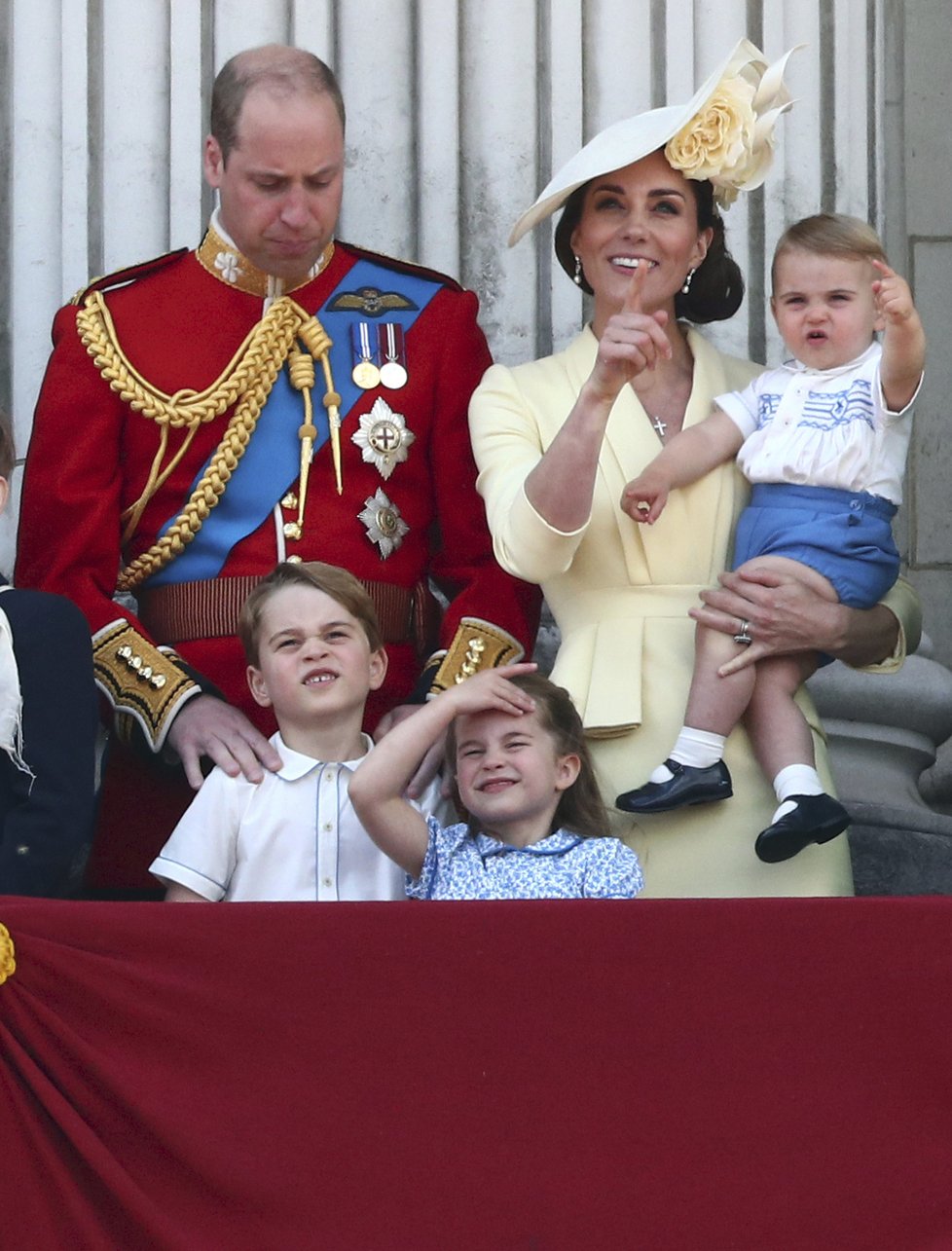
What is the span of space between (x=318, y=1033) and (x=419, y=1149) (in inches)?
6.4

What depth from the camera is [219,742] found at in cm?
372

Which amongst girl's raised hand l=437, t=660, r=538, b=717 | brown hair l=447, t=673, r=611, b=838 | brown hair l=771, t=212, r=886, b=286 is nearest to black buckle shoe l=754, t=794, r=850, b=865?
brown hair l=447, t=673, r=611, b=838

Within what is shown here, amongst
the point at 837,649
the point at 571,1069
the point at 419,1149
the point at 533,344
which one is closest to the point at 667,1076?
the point at 571,1069

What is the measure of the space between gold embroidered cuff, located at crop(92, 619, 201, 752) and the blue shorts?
829 millimetres

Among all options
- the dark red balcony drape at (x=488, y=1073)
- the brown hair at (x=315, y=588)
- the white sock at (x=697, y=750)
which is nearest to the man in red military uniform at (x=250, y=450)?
the brown hair at (x=315, y=588)

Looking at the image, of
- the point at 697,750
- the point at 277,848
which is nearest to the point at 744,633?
the point at 697,750

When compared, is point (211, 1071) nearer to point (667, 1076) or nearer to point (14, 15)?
point (667, 1076)

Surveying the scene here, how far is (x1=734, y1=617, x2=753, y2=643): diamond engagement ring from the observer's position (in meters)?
3.65

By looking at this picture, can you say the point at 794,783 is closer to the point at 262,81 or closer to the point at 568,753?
the point at 568,753

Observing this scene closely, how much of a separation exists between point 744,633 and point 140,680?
0.86 m

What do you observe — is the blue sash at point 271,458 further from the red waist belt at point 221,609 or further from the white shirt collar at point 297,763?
the white shirt collar at point 297,763

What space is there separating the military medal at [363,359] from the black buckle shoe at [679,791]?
0.88 metres

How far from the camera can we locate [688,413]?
12.8 feet

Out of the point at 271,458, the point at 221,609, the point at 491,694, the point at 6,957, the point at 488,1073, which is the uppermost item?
the point at 271,458
